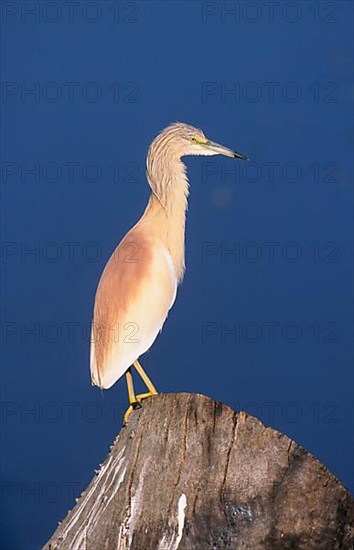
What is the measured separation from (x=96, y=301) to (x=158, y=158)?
20.6 inches

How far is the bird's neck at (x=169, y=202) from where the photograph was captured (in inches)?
123

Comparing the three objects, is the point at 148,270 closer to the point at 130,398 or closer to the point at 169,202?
the point at 169,202

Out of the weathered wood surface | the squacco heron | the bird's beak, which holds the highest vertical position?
the bird's beak

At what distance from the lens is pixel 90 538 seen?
197cm

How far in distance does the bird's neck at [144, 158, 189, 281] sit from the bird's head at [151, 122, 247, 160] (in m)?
0.04

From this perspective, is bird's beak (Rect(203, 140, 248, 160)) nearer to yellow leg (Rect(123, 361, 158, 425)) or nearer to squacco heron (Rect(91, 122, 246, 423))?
squacco heron (Rect(91, 122, 246, 423))

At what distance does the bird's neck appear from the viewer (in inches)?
123

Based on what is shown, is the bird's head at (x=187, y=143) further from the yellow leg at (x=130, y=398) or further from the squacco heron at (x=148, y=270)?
the yellow leg at (x=130, y=398)

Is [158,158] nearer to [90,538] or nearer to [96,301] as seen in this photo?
[96,301]

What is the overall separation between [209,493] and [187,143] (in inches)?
62.5

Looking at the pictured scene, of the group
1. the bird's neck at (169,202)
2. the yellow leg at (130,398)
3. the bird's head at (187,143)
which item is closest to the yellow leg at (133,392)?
the yellow leg at (130,398)

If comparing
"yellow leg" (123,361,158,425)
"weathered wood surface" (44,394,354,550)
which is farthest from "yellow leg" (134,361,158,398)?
"weathered wood surface" (44,394,354,550)

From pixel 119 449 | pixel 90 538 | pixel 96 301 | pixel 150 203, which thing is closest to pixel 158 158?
pixel 150 203

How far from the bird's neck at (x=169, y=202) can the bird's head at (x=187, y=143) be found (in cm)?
4
